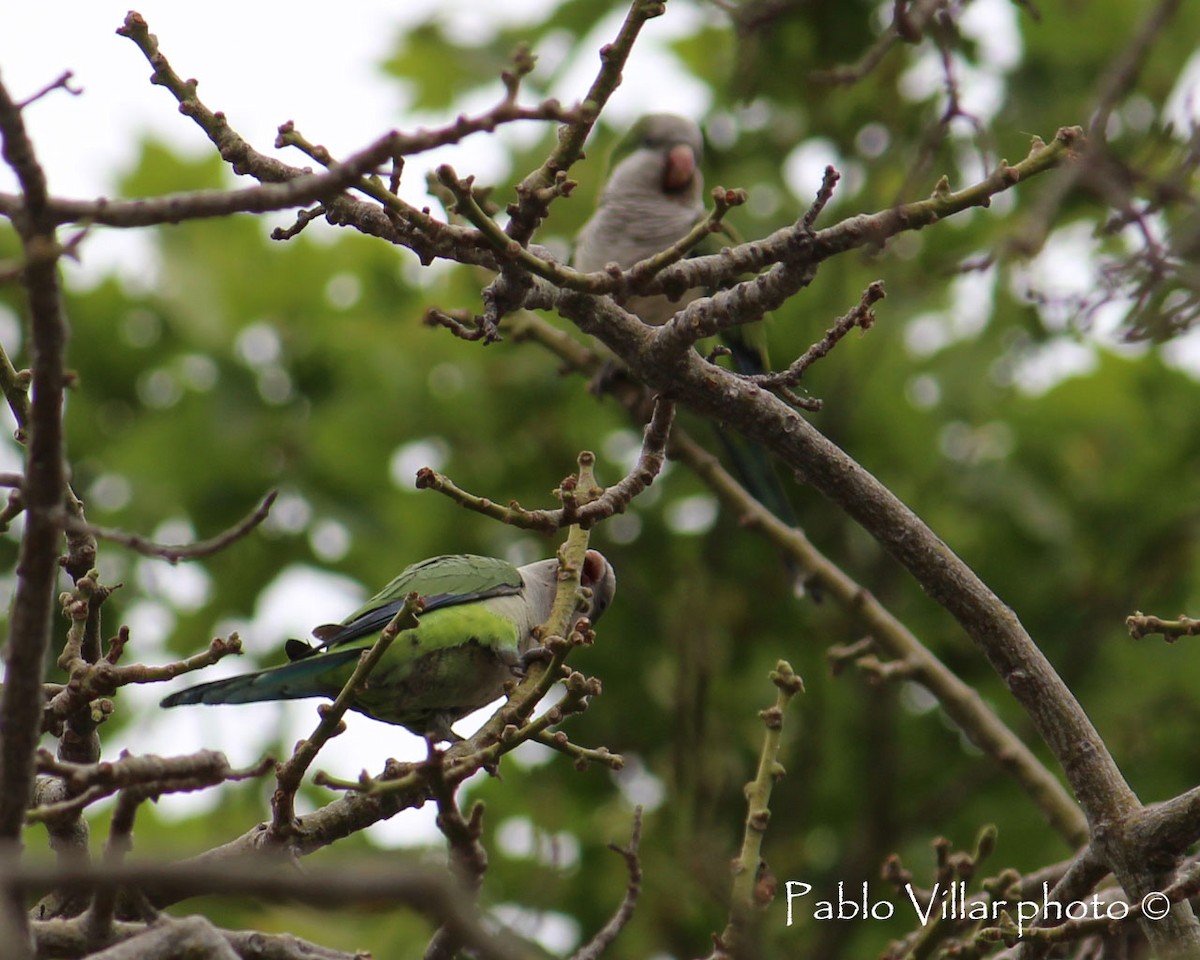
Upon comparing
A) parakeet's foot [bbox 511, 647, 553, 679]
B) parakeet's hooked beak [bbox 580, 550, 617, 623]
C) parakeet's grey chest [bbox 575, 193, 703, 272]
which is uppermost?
parakeet's grey chest [bbox 575, 193, 703, 272]

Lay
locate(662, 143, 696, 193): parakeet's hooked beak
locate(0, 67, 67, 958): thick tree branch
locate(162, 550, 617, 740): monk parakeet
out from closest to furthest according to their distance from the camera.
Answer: locate(0, 67, 67, 958): thick tree branch
locate(162, 550, 617, 740): monk parakeet
locate(662, 143, 696, 193): parakeet's hooked beak

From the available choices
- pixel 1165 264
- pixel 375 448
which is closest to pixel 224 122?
pixel 1165 264

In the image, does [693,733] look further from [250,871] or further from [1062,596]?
[250,871]

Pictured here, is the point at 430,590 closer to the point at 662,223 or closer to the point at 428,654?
the point at 428,654

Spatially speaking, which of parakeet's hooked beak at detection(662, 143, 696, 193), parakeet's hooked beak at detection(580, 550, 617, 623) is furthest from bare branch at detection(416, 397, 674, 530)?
parakeet's hooked beak at detection(662, 143, 696, 193)

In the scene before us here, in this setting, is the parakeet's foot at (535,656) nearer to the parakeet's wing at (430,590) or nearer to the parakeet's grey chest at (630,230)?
the parakeet's wing at (430,590)

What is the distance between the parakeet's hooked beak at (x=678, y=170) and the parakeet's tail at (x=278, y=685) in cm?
445

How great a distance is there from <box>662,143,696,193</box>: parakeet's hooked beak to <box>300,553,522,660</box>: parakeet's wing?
3516 millimetres

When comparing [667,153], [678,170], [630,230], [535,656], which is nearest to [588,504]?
[535,656]

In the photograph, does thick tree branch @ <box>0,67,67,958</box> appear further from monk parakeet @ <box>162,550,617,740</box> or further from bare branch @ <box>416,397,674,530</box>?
monk parakeet @ <box>162,550,617,740</box>

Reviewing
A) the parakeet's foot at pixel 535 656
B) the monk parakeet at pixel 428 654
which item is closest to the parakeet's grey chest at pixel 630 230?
the monk parakeet at pixel 428 654

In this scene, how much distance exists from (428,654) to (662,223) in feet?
12.4

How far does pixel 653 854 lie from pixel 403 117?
463 centimetres

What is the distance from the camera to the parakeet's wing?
4145 mm
